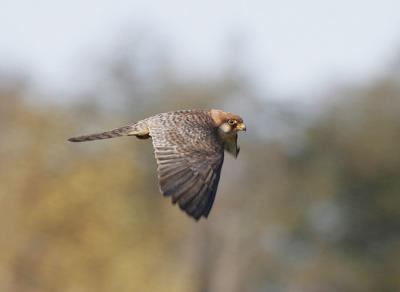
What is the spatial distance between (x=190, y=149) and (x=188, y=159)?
18 centimetres

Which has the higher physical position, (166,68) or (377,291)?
(166,68)

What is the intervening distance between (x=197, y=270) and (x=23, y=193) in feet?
79.8

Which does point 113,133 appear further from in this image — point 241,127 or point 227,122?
point 241,127

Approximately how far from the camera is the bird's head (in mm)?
12941

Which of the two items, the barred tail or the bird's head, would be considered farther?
the bird's head

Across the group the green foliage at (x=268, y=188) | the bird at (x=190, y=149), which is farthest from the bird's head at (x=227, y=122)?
the green foliage at (x=268, y=188)

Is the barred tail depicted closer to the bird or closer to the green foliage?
the bird

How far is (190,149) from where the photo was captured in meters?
11.9

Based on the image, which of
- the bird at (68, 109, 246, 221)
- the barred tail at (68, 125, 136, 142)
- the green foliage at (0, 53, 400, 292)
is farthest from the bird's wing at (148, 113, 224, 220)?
the green foliage at (0, 53, 400, 292)

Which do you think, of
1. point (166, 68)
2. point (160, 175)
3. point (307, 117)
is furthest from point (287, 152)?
point (160, 175)

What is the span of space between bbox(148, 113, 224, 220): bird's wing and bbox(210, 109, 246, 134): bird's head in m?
0.16

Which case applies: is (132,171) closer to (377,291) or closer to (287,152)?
(377,291)

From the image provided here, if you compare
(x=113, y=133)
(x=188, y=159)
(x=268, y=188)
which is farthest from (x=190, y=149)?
(x=268, y=188)

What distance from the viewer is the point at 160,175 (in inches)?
440
